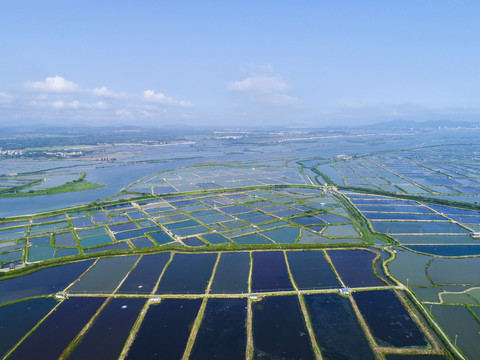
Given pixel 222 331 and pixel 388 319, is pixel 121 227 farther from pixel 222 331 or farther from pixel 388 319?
pixel 388 319

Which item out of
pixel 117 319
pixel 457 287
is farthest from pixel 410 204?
pixel 117 319

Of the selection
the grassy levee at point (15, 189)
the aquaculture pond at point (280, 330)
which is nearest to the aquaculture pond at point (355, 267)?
the aquaculture pond at point (280, 330)

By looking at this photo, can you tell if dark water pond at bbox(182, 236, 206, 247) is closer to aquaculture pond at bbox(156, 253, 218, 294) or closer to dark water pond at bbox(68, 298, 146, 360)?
aquaculture pond at bbox(156, 253, 218, 294)

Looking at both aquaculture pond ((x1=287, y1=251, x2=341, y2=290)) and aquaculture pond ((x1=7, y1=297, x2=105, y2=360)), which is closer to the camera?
aquaculture pond ((x1=7, y1=297, x2=105, y2=360))

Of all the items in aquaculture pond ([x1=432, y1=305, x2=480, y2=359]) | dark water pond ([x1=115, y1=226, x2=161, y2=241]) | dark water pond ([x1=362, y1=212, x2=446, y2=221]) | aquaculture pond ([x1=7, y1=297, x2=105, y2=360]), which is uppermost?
dark water pond ([x1=115, y1=226, x2=161, y2=241])

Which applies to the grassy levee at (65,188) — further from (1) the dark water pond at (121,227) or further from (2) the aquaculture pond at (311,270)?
(2) the aquaculture pond at (311,270)

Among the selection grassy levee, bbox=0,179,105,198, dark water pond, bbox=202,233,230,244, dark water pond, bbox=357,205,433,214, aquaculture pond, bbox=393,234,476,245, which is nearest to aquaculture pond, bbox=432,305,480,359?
aquaculture pond, bbox=393,234,476,245

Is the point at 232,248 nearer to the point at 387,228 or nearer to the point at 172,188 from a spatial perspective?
the point at 387,228
